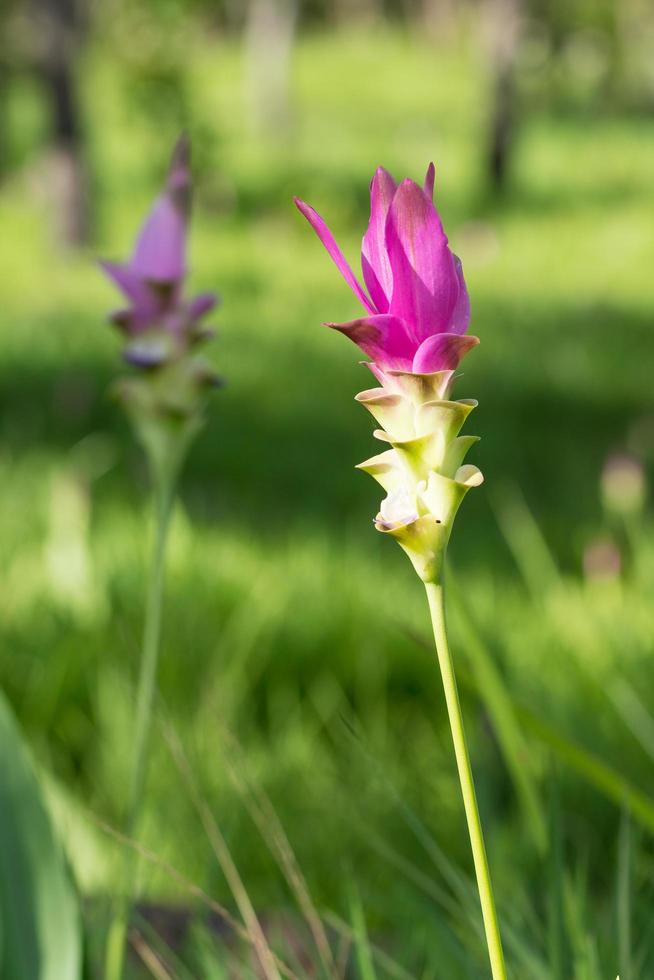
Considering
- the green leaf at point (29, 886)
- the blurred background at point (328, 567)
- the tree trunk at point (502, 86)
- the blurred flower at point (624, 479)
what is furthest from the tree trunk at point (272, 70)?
the green leaf at point (29, 886)

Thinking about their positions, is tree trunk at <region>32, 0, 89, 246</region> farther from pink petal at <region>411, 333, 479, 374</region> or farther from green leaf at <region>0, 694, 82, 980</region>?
pink petal at <region>411, 333, 479, 374</region>

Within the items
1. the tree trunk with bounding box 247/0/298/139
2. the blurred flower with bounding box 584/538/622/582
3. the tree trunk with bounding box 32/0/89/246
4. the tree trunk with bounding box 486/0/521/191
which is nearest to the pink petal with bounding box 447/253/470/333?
the blurred flower with bounding box 584/538/622/582

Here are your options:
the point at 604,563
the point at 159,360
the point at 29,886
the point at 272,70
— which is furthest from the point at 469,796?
the point at 272,70

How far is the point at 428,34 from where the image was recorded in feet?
73.1

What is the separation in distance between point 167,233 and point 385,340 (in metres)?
0.39

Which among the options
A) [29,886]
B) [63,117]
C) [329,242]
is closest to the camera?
[329,242]

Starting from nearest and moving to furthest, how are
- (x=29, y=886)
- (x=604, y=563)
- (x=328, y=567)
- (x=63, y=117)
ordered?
(x=29, y=886) < (x=604, y=563) < (x=328, y=567) < (x=63, y=117)

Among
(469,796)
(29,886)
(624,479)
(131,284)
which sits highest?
(131,284)

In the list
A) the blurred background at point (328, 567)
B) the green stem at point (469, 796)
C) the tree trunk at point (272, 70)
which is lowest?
the blurred background at point (328, 567)

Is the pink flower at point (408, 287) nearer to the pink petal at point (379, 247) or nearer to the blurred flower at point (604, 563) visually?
the pink petal at point (379, 247)

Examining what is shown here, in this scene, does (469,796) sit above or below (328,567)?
above

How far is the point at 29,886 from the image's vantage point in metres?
0.63

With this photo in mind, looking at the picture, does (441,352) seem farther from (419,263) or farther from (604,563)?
(604,563)

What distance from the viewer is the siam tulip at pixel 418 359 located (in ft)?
1.45
